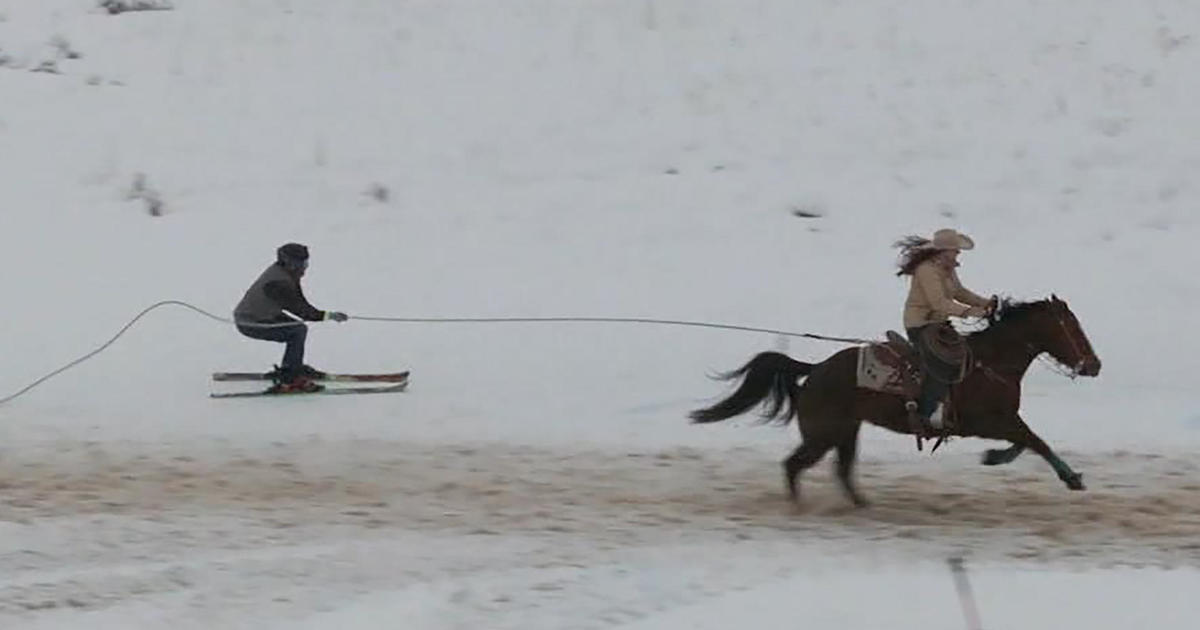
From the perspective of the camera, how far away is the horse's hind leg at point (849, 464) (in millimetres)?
10984

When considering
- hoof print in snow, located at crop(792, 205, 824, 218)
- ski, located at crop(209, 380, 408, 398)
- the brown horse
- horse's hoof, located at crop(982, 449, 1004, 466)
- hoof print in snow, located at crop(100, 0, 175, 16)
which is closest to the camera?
the brown horse

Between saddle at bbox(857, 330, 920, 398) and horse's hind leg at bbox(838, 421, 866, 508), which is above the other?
saddle at bbox(857, 330, 920, 398)

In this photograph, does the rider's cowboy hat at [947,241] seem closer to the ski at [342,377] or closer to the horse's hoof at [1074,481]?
the horse's hoof at [1074,481]

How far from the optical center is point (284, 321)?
14.9 meters

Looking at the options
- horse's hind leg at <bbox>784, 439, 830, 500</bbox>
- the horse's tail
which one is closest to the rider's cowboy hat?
the horse's tail

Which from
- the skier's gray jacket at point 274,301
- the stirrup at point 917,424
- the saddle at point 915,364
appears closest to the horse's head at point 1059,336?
the saddle at point 915,364

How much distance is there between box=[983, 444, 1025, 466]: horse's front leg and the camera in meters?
10.9

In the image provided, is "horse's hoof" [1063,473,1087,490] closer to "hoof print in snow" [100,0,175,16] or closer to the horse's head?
the horse's head

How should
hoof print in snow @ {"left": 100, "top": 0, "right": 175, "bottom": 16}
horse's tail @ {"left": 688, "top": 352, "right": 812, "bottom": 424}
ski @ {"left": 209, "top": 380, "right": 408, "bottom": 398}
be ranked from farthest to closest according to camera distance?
hoof print in snow @ {"left": 100, "top": 0, "right": 175, "bottom": 16}
ski @ {"left": 209, "top": 380, "right": 408, "bottom": 398}
horse's tail @ {"left": 688, "top": 352, "right": 812, "bottom": 424}

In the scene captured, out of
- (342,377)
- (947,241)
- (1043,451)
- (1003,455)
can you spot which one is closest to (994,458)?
(1003,455)

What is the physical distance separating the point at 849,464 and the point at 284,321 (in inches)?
227

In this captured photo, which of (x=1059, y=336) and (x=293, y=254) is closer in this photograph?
(x=1059, y=336)

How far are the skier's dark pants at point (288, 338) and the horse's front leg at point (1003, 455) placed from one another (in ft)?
20.5

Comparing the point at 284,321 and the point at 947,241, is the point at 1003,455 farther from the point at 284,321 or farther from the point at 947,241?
the point at 284,321
